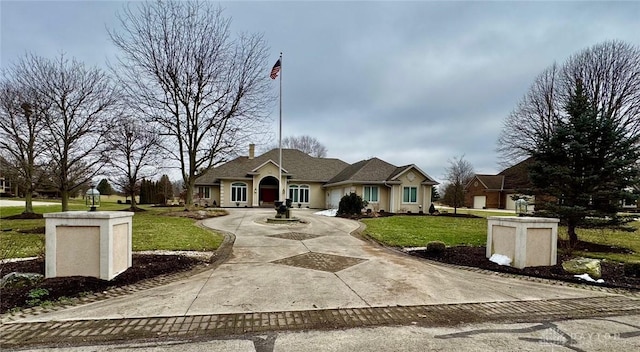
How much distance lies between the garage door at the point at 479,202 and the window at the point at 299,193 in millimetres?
26735

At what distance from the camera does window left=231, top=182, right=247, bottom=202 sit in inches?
1252

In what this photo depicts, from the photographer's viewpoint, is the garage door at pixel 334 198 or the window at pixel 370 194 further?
the garage door at pixel 334 198

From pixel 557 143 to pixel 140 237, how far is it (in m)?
14.0

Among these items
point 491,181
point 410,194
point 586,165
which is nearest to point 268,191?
point 410,194

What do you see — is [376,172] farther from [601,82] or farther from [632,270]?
[632,270]

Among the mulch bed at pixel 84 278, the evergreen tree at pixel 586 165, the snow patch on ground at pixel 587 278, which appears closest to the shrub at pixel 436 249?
the snow patch on ground at pixel 587 278

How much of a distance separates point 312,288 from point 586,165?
387 inches

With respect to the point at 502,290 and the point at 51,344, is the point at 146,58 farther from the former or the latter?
the point at 502,290

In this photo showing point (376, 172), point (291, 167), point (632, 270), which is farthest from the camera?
point (291, 167)

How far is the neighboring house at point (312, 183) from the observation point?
86.5 feet

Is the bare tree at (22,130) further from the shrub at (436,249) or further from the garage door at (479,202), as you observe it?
the garage door at (479,202)

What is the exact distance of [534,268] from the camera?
734cm

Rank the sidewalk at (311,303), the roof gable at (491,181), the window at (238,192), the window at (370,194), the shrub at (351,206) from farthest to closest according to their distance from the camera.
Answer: the roof gable at (491,181) → the window at (238,192) → the window at (370,194) → the shrub at (351,206) → the sidewalk at (311,303)

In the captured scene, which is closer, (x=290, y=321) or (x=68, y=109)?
(x=290, y=321)
